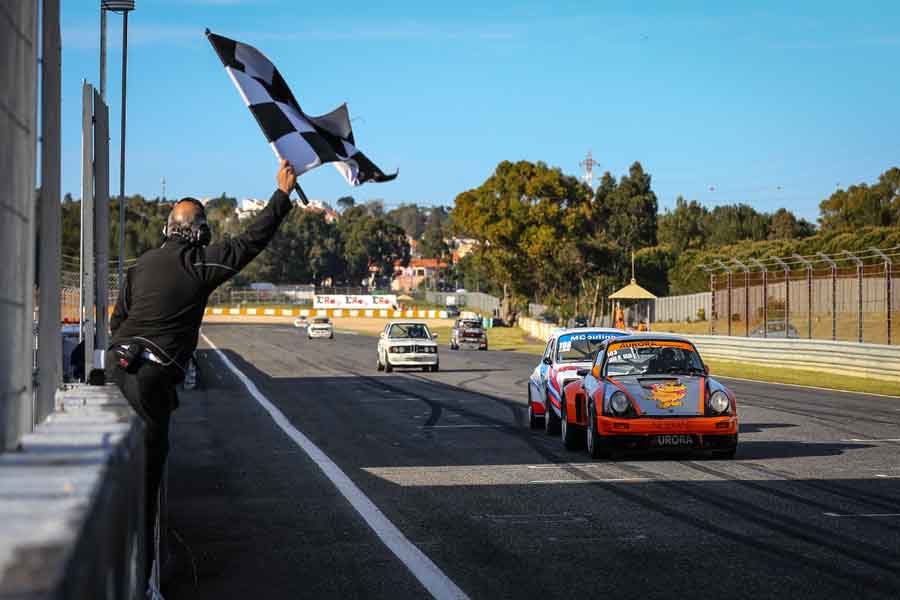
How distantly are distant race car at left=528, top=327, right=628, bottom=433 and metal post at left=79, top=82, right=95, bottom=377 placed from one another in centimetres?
762

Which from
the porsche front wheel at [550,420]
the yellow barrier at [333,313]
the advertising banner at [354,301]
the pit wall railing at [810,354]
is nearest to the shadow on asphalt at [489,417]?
the porsche front wheel at [550,420]

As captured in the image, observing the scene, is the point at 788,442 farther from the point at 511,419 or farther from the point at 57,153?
the point at 57,153

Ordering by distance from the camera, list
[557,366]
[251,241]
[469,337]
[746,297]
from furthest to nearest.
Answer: [469,337] < [746,297] < [557,366] < [251,241]

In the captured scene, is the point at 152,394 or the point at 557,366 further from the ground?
the point at 152,394

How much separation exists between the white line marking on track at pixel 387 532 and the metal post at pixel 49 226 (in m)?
2.29

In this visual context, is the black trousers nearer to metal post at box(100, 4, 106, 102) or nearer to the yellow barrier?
metal post at box(100, 4, 106, 102)

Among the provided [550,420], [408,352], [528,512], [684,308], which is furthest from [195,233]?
[684,308]

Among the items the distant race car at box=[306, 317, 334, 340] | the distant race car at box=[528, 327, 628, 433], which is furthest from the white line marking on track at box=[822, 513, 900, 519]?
the distant race car at box=[306, 317, 334, 340]

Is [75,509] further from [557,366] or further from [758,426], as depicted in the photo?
[758,426]

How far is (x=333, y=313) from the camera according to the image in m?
134

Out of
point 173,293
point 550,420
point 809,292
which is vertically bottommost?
point 550,420

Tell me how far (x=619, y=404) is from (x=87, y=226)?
6205mm

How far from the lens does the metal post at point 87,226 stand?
34.0 feet

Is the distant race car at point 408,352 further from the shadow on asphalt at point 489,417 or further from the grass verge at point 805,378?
the grass verge at point 805,378
